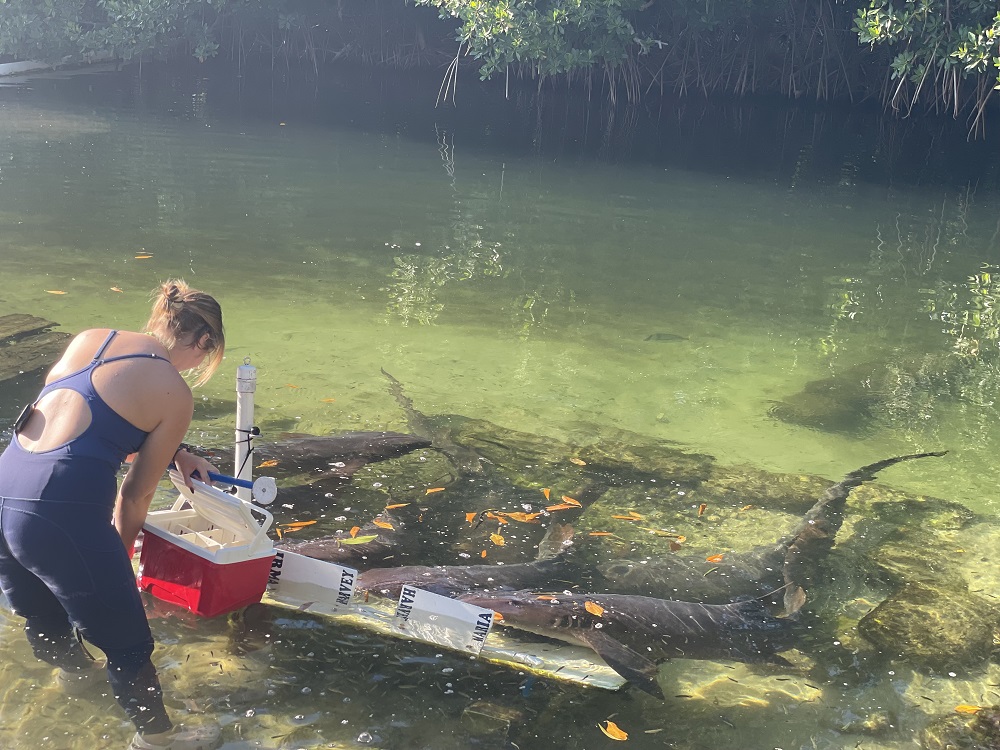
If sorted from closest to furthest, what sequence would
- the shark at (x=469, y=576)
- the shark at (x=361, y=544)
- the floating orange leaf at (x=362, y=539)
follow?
1. the shark at (x=469, y=576)
2. the shark at (x=361, y=544)
3. the floating orange leaf at (x=362, y=539)

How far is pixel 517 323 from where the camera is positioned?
396 inches

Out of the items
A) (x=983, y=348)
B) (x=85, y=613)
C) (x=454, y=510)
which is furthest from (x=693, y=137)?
(x=85, y=613)

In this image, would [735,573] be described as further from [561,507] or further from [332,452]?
[332,452]

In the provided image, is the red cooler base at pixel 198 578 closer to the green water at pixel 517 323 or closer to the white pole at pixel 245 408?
the green water at pixel 517 323

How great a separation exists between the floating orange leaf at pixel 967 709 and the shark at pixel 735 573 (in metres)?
0.93

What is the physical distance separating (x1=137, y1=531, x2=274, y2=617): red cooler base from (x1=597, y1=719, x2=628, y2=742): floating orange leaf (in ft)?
5.11

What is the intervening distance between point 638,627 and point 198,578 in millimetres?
2024

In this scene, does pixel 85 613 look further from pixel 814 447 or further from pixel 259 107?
pixel 259 107

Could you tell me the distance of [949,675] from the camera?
4.68 meters

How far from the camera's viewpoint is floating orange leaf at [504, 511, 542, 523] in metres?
5.91

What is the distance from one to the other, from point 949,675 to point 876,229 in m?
12.1

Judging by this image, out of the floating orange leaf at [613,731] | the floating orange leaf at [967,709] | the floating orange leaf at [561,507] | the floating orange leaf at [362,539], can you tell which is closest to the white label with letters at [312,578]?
the floating orange leaf at [362,539]

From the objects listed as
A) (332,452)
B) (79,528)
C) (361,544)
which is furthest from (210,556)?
(332,452)

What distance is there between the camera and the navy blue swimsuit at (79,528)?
10.6 feet
